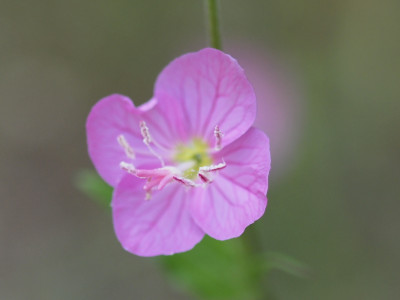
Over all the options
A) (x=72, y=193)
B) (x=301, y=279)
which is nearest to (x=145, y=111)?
(x=301, y=279)

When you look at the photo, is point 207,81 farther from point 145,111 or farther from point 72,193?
point 72,193

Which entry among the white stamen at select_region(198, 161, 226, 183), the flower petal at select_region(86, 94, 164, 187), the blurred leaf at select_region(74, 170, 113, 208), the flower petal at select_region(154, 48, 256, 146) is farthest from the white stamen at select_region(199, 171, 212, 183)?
the blurred leaf at select_region(74, 170, 113, 208)

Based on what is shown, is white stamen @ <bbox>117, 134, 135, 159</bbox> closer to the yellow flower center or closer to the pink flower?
the pink flower

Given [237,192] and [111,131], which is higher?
[111,131]

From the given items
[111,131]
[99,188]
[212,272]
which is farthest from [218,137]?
[212,272]

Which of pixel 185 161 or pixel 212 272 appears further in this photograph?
pixel 212 272

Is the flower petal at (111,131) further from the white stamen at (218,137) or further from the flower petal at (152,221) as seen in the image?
the white stamen at (218,137)

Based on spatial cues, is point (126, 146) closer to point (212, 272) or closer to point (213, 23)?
point (213, 23)
